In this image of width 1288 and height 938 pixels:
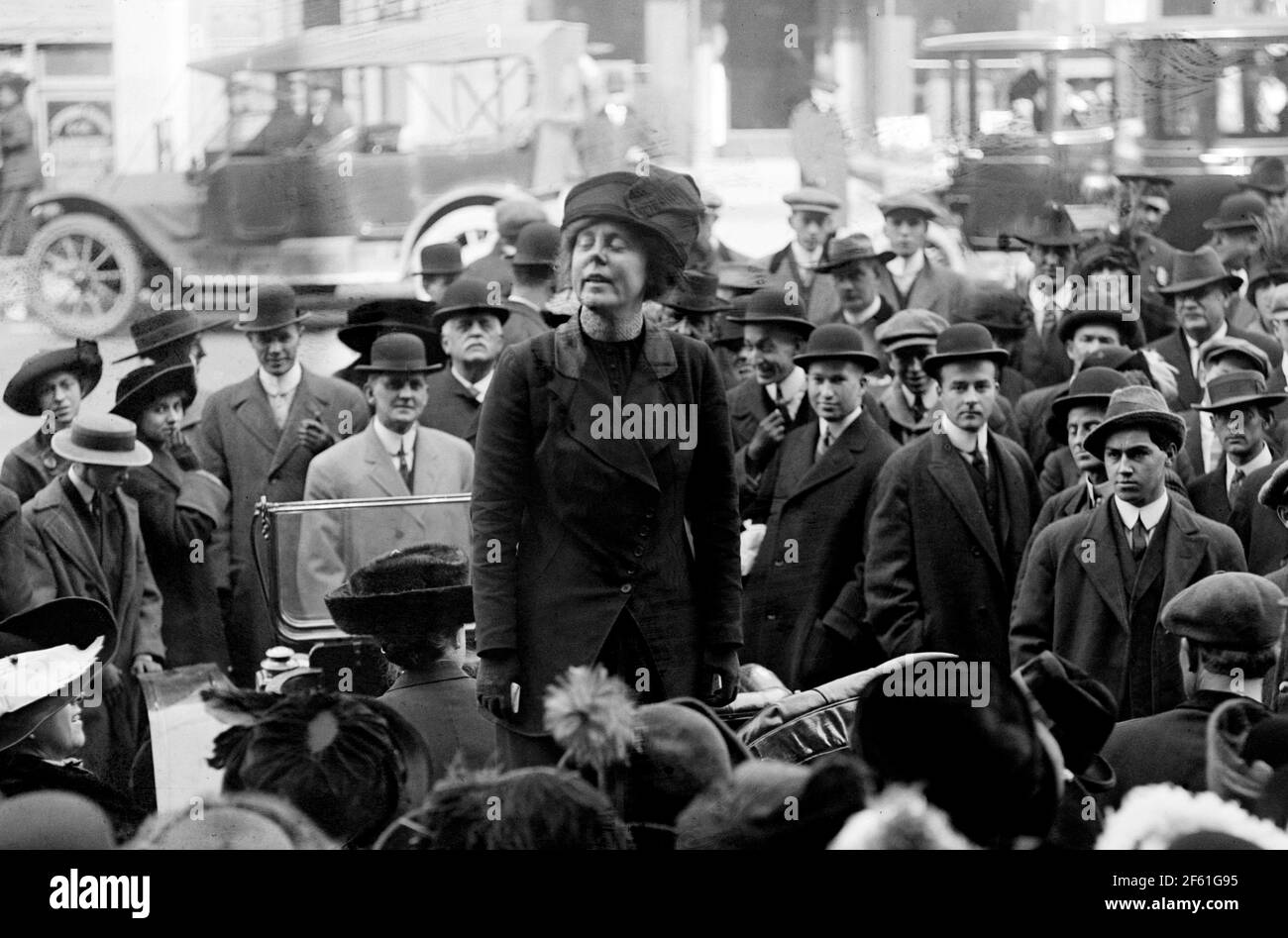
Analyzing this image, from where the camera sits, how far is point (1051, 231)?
750cm

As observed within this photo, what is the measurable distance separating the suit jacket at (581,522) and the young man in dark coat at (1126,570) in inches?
42.4

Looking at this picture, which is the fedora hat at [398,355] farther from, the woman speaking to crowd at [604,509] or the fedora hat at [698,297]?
the woman speaking to crowd at [604,509]

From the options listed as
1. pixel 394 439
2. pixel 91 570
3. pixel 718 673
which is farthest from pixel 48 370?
pixel 718 673

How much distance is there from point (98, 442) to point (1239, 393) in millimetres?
3148

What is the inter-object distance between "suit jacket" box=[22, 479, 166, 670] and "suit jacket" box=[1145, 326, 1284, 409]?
3.23 meters

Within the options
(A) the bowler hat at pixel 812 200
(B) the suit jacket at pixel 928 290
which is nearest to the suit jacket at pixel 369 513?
(A) the bowler hat at pixel 812 200

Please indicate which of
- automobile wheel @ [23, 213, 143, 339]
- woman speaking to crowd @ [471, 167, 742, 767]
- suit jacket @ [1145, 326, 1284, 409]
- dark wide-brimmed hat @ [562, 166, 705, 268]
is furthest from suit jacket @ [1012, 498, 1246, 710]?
automobile wheel @ [23, 213, 143, 339]

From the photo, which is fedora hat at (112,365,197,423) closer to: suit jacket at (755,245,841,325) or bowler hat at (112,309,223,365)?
bowler hat at (112,309,223,365)

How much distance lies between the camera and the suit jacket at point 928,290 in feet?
24.3

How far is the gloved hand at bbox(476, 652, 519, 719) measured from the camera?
4770 mm

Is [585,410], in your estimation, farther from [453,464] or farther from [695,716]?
[453,464]

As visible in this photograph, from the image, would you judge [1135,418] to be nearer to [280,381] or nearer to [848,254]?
[848,254]

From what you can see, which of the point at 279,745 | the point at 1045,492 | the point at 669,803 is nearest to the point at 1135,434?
the point at 1045,492

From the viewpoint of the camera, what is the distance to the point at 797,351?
6793 mm
